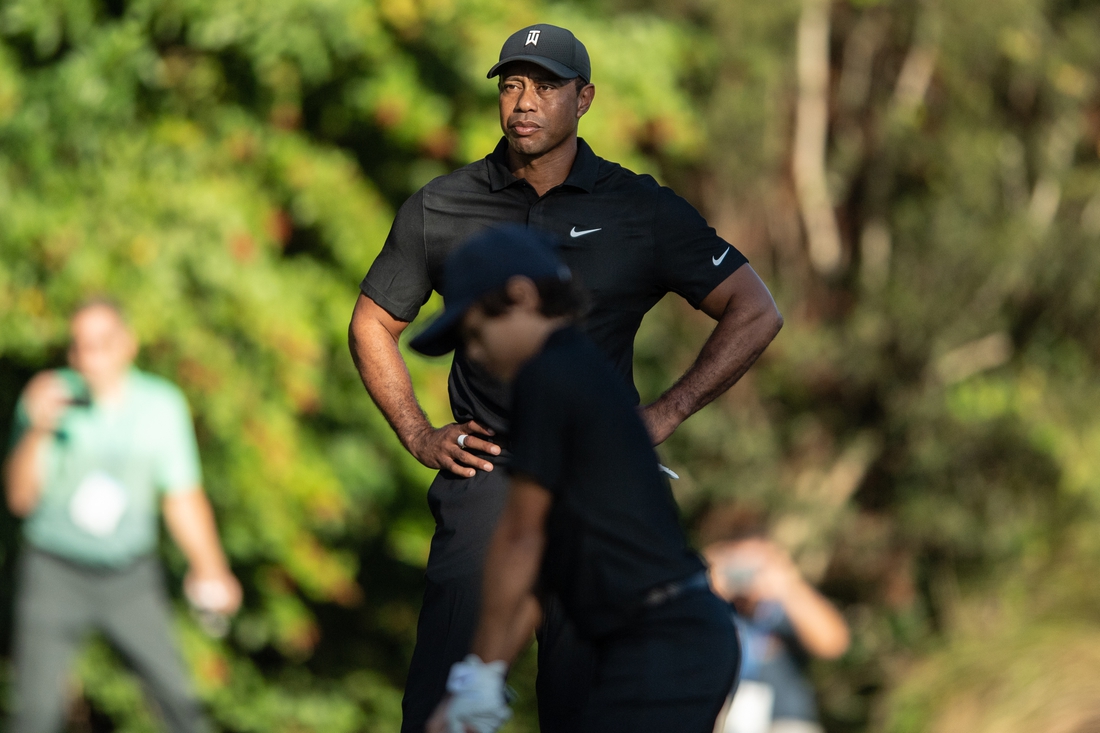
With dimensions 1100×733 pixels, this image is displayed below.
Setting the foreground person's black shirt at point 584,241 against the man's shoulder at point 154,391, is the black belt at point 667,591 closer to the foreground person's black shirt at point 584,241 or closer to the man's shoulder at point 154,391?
the foreground person's black shirt at point 584,241

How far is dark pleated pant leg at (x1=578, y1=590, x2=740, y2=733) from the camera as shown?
2705 millimetres

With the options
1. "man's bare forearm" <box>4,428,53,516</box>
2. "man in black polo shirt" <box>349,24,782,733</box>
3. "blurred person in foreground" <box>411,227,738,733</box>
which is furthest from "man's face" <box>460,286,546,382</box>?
"man's bare forearm" <box>4,428,53,516</box>

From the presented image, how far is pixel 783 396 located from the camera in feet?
43.0

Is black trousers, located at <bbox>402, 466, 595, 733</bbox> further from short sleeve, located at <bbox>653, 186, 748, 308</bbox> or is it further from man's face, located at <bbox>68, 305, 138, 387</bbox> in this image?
man's face, located at <bbox>68, 305, 138, 387</bbox>

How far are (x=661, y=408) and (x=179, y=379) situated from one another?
515 centimetres

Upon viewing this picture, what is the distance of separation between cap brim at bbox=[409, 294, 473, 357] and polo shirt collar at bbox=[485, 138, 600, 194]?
75 centimetres

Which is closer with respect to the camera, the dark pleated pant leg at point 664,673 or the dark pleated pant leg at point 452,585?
the dark pleated pant leg at point 664,673

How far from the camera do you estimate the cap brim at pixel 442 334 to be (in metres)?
2.71

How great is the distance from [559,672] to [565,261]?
977 mm

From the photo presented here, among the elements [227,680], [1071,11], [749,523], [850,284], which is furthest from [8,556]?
[1071,11]

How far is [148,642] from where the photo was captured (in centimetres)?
563

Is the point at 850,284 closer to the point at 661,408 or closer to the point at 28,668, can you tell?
the point at 28,668

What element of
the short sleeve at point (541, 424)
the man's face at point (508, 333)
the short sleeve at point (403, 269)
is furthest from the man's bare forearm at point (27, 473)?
the short sleeve at point (541, 424)

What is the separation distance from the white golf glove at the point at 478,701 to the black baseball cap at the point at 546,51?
150 cm
